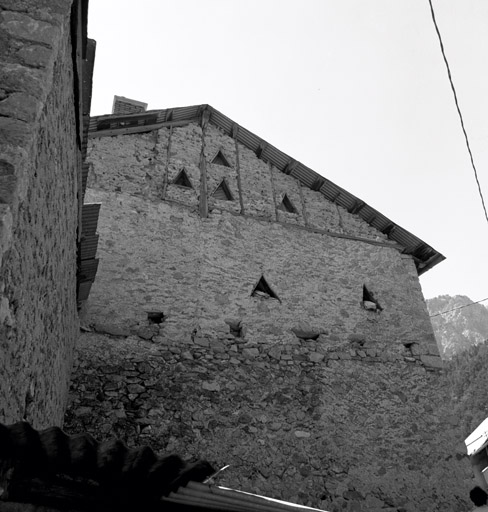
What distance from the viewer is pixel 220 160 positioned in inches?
424

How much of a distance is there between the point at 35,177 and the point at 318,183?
28.8 ft

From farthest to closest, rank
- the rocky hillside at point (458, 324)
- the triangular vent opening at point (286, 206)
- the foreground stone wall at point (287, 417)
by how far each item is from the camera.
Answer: the rocky hillside at point (458, 324), the triangular vent opening at point (286, 206), the foreground stone wall at point (287, 417)

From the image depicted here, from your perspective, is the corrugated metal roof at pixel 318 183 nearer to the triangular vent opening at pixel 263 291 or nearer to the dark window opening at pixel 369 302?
the dark window opening at pixel 369 302

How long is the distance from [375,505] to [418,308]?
4036 mm

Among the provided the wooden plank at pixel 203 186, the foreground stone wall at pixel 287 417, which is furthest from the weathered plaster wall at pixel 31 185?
the wooden plank at pixel 203 186

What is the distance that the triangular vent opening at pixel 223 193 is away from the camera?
1006 cm

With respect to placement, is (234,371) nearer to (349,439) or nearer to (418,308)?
(349,439)

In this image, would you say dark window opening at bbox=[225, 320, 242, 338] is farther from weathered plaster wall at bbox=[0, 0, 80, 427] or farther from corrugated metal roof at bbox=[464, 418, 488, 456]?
corrugated metal roof at bbox=[464, 418, 488, 456]

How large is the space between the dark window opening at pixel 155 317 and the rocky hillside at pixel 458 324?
211ft

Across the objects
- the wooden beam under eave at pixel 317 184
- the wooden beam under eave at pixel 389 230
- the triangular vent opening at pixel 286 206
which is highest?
the wooden beam under eave at pixel 317 184

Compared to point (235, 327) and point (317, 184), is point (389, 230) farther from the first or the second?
point (235, 327)

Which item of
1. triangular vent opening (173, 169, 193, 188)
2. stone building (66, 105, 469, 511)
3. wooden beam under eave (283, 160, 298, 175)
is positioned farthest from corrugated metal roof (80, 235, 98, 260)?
wooden beam under eave (283, 160, 298, 175)

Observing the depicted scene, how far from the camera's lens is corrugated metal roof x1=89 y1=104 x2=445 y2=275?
10.9 metres

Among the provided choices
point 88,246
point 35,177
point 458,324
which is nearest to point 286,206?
point 88,246
